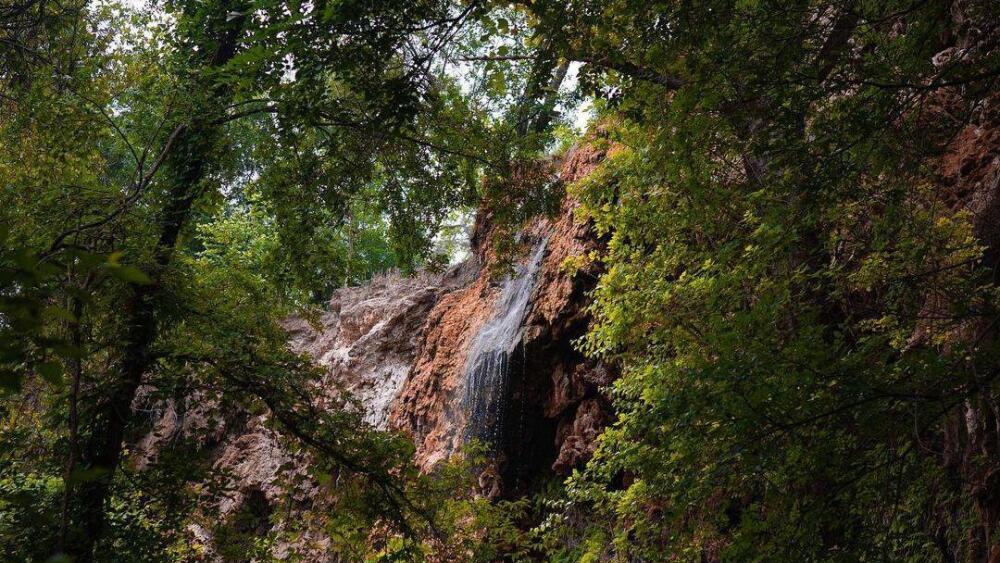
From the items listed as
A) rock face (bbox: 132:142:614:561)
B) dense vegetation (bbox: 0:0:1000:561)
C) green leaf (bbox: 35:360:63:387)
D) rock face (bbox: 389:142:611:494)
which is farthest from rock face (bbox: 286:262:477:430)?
green leaf (bbox: 35:360:63:387)

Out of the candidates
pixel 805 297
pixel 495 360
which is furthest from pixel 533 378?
pixel 805 297

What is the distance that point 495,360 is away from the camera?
474 inches

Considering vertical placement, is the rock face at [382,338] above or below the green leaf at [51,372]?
above

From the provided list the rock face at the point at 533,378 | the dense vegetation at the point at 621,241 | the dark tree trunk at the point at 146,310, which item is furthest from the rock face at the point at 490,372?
the dark tree trunk at the point at 146,310

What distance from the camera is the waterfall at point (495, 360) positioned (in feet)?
38.7

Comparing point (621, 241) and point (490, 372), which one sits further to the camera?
point (490, 372)

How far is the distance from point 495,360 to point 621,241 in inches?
174

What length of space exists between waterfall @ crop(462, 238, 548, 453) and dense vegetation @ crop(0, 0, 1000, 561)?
3.40 meters

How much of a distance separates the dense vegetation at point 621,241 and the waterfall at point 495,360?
3397 mm

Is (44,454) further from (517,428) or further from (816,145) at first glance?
(517,428)

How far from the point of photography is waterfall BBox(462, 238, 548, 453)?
11.8 meters

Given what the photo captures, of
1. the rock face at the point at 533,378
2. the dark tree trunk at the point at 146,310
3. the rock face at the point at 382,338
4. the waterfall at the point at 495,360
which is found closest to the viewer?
the dark tree trunk at the point at 146,310

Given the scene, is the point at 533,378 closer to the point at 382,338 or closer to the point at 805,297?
the point at 805,297

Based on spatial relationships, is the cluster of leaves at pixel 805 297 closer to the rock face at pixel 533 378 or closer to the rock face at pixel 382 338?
the rock face at pixel 533 378
